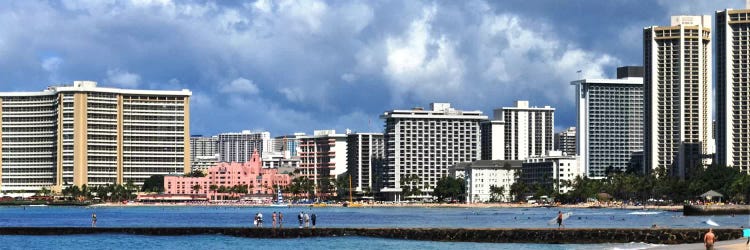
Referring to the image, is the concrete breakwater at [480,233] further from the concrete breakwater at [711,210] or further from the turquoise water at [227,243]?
the concrete breakwater at [711,210]

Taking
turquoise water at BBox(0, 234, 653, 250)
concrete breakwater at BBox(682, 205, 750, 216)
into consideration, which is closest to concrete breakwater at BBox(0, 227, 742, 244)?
turquoise water at BBox(0, 234, 653, 250)

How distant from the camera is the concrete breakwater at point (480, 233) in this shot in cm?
9512

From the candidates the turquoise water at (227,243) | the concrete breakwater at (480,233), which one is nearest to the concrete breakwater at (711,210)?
the concrete breakwater at (480,233)

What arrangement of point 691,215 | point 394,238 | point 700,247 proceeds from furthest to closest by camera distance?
point 691,215
point 394,238
point 700,247

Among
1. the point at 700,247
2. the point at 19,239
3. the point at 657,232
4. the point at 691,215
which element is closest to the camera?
the point at 700,247

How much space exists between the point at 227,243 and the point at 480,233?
19463 mm

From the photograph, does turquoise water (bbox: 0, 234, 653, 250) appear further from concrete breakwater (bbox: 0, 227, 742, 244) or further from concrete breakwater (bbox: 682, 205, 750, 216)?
concrete breakwater (bbox: 682, 205, 750, 216)

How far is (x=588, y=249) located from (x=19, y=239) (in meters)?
49.3

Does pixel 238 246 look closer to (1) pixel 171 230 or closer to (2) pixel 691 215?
(1) pixel 171 230

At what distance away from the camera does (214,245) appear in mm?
101500

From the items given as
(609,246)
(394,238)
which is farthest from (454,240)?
(609,246)

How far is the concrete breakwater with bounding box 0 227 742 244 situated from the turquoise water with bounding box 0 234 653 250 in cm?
145

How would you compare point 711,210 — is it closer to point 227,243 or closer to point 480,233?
point 480,233

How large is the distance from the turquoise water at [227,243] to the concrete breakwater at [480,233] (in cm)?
145
